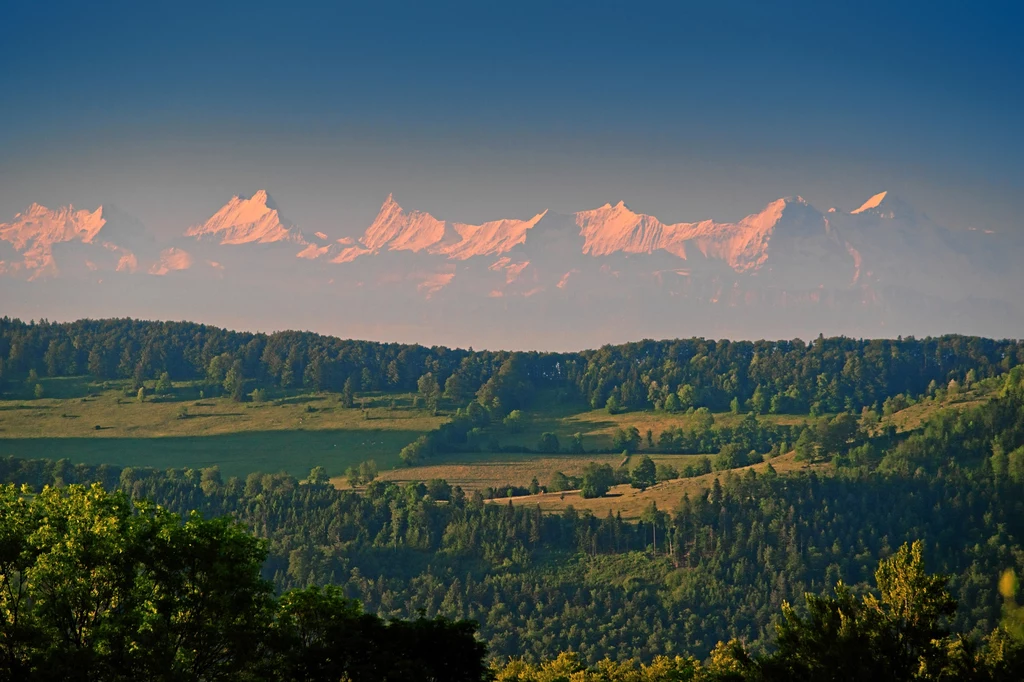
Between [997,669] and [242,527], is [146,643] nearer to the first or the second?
[242,527]

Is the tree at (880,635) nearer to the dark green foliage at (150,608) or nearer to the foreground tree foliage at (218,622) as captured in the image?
the foreground tree foliage at (218,622)

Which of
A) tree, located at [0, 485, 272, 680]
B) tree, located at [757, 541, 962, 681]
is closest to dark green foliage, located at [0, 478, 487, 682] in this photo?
tree, located at [0, 485, 272, 680]

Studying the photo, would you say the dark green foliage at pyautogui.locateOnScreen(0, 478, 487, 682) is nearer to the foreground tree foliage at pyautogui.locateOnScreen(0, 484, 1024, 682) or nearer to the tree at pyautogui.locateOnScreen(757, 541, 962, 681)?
the foreground tree foliage at pyautogui.locateOnScreen(0, 484, 1024, 682)

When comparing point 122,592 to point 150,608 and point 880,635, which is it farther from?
point 880,635

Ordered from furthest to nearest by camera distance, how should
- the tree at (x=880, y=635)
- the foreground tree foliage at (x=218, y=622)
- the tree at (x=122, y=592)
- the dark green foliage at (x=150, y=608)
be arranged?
1. the tree at (x=880, y=635)
2. the foreground tree foliage at (x=218, y=622)
3. the dark green foliage at (x=150, y=608)
4. the tree at (x=122, y=592)

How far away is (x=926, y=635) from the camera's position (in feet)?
221

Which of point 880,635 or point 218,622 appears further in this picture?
point 880,635

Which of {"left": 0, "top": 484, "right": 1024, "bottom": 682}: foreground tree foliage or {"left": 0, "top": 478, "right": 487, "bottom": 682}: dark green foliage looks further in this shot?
{"left": 0, "top": 484, "right": 1024, "bottom": 682}: foreground tree foliage

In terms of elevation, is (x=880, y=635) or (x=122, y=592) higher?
(x=122, y=592)

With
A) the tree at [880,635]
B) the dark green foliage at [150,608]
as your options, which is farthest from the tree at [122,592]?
the tree at [880,635]

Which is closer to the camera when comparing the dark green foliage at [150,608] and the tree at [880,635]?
the dark green foliage at [150,608]

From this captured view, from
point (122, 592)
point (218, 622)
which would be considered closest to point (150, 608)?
point (122, 592)

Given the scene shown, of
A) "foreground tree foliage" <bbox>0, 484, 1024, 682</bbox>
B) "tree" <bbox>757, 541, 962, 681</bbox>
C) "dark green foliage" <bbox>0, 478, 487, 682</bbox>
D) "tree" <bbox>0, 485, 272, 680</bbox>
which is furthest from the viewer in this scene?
"tree" <bbox>757, 541, 962, 681</bbox>

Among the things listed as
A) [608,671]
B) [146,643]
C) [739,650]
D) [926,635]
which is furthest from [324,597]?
[608,671]
